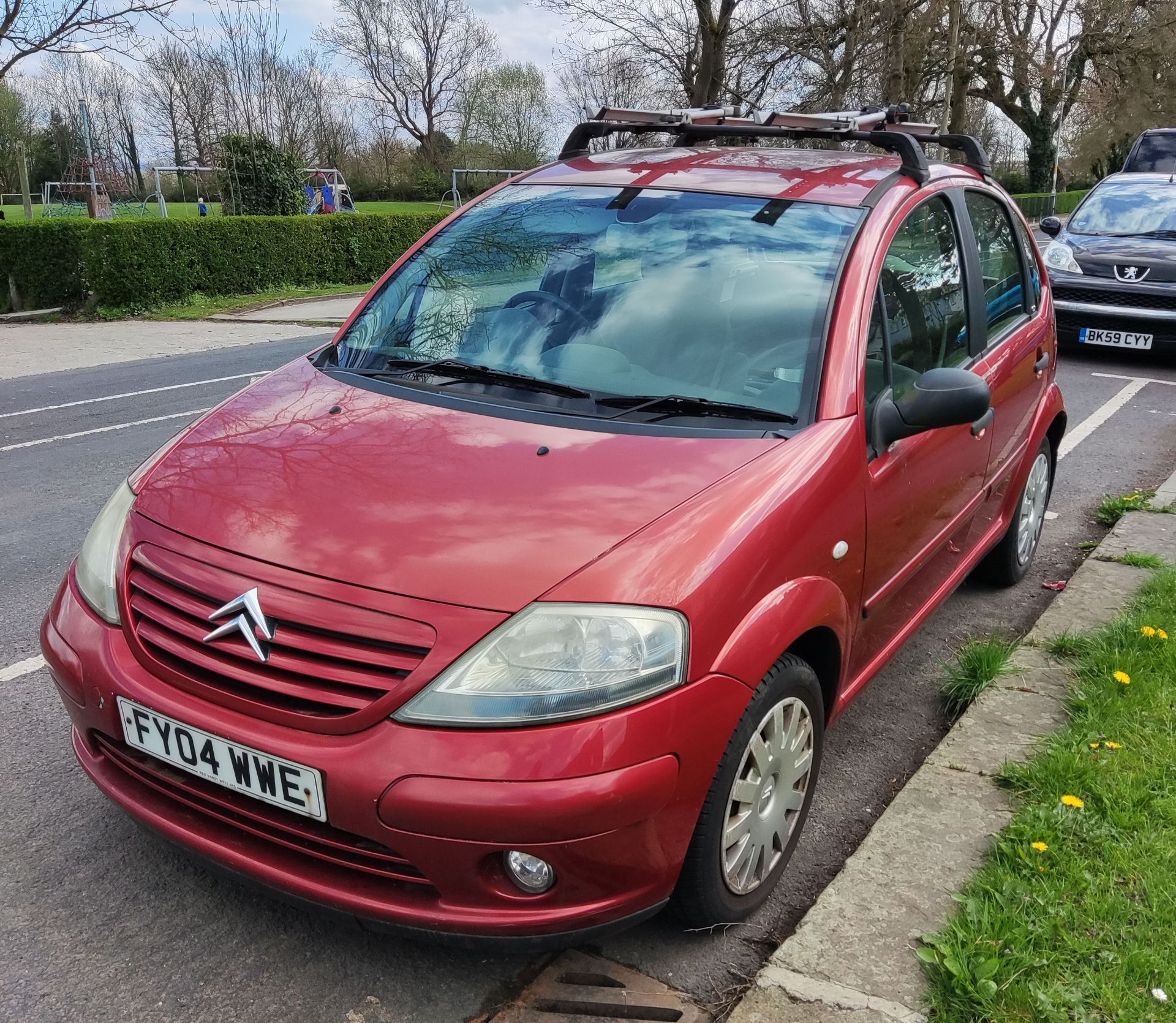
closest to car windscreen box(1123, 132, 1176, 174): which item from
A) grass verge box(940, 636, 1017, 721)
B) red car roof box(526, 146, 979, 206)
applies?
red car roof box(526, 146, 979, 206)

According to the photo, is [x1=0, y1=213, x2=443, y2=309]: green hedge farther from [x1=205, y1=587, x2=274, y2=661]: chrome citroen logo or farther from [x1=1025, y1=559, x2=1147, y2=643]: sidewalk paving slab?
[x1=205, y1=587, x2=274, y2=661]: chrome citroen logo

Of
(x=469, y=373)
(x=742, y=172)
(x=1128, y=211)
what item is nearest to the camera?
(x=469, y=373)

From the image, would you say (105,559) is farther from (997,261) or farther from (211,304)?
(211,304)

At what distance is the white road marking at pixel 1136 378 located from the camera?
30.8 ft

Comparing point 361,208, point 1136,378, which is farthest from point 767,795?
point 361,208

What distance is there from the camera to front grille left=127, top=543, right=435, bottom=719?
1.97 metres

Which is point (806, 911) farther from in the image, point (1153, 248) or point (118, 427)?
point (1153, 248)

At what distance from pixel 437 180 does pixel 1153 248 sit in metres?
43.7

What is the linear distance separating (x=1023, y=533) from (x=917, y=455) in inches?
72.6

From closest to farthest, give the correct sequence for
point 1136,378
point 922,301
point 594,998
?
1. point 594,998
2. point 922,301
3. point 1136,378

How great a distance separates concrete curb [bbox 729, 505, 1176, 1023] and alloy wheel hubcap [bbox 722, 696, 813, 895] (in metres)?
0.15

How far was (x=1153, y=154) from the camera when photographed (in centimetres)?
1683

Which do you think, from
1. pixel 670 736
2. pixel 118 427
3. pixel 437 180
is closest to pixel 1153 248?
pixel 118 427

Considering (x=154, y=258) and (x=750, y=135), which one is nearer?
(x=750, y=135)
